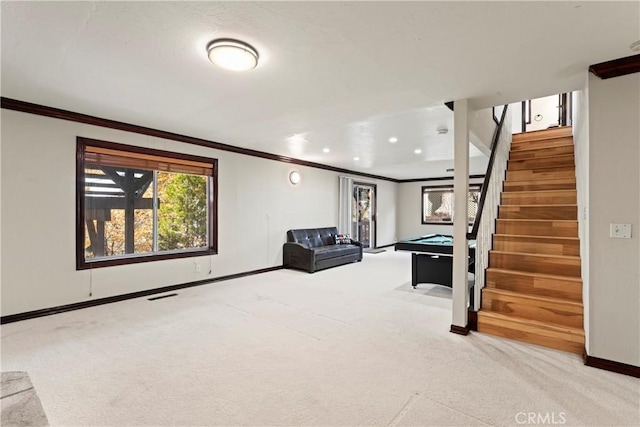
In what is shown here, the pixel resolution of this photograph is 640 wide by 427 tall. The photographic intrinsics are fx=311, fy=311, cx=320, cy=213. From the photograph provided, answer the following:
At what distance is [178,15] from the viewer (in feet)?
6.08

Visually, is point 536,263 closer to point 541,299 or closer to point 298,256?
point 541,299

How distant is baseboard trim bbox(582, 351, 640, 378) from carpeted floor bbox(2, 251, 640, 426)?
0.05 metres

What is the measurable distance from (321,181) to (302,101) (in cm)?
446

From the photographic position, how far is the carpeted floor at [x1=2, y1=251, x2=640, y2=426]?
1878 millimetres

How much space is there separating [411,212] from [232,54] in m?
9.43

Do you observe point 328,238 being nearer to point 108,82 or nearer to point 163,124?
point 163,124

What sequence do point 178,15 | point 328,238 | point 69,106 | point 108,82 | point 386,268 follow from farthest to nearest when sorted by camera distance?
point 328,238 → point 386,268 → point 69,106 → point 108,82 → point 178,15

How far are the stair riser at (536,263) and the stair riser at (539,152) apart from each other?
2042 mm

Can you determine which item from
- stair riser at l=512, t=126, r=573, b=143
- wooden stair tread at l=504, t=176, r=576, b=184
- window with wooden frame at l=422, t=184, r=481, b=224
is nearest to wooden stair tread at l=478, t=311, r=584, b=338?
wooden stair tread at l=504, t=176, r=576, b=184

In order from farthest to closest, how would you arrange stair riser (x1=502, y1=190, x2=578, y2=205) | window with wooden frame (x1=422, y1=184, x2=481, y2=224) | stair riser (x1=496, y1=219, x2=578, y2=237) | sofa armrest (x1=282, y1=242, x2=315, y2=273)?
window with wooden frame (x1=422, y1=184, x2=481, y2=224), sofa armrest (x1=282, y1=242, x2=315, y2=273), stair riser (x1=502, y1=190, x2=578, y2=205), stair riser (x1=496, y1=219, x2=578, y2=237)

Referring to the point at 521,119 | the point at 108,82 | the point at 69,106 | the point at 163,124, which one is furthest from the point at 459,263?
the point at 521,119

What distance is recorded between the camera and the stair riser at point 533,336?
2.71 meters

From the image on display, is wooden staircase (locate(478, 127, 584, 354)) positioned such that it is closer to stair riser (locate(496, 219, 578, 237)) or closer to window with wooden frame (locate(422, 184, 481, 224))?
stair riser (locate(496, 219, 578, 237))

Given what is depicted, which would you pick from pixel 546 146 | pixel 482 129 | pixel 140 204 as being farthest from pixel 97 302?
pixel 546 146
